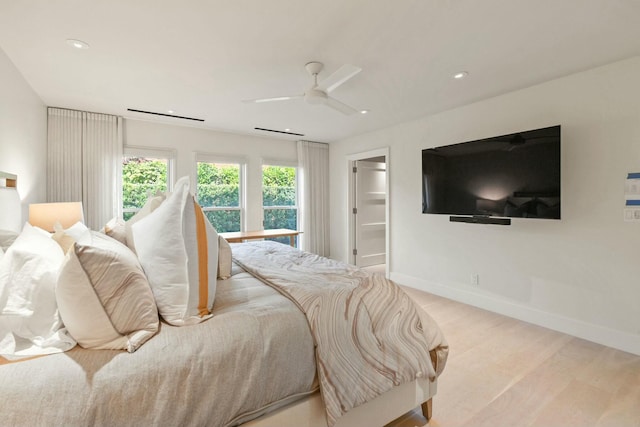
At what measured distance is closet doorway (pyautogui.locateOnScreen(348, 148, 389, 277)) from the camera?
544cm

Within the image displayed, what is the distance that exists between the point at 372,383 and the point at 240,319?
2.36 ft

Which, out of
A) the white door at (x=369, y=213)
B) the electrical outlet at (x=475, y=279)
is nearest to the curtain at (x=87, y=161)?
the white door at (x=369, y=213)

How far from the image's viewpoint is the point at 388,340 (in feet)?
4.93

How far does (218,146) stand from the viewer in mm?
4836

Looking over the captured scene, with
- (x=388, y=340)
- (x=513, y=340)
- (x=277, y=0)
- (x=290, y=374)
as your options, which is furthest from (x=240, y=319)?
(x=513, y=340)

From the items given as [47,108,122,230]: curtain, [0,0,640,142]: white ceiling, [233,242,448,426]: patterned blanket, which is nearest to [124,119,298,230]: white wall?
[47,108,122,230]: curtain

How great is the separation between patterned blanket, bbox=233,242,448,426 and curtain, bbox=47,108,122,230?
3.37m

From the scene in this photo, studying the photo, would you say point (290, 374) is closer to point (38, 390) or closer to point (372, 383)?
point (372, 383)

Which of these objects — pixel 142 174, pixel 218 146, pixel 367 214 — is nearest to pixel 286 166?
pixel 218 146

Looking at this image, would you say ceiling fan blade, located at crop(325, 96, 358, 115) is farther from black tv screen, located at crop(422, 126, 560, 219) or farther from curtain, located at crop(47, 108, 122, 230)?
curtain, located at crop(47, 108, 122, 230)

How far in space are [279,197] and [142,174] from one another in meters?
2.26

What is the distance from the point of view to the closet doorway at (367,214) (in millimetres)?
5441

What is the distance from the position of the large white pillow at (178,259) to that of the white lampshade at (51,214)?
2.04 m

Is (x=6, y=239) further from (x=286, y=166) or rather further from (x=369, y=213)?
(x=369, y=213)
